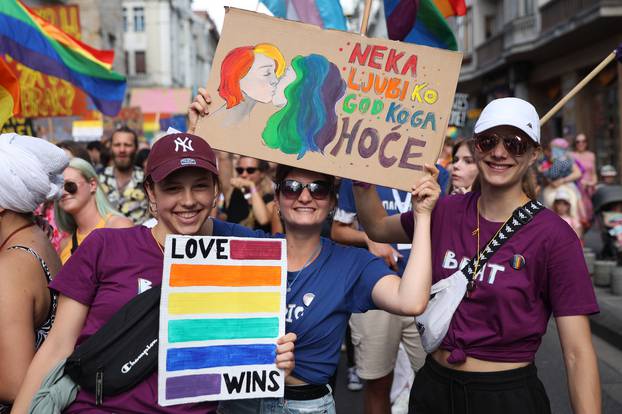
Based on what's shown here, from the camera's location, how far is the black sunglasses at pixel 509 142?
2648 millimetres

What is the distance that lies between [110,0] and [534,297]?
37255mm

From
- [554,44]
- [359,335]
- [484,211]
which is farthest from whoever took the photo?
[554,44]

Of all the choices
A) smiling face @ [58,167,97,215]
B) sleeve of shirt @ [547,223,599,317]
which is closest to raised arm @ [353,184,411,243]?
sleeve of shirt @ [547,223,599,317]

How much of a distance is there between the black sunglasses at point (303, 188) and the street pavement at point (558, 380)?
2960mm

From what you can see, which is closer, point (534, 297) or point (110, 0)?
point (534, 297)

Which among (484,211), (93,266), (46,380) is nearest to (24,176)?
(93,266)

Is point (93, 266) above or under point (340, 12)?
under

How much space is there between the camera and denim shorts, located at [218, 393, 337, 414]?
2479mm

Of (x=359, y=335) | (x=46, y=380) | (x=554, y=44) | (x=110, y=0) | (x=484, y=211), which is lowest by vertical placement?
(x=359, y=335)

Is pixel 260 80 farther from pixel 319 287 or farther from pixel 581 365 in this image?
pixel 581 365

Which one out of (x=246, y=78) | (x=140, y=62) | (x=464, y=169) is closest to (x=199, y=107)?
(x=246, y=78)

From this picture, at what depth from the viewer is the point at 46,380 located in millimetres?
2275

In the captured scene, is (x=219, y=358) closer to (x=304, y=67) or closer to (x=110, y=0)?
(x=304, y=67)

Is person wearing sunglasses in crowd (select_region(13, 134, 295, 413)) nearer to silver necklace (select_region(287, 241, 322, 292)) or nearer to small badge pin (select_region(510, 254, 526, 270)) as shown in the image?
silver necklace (select_region(287, 241, 322, 292))
